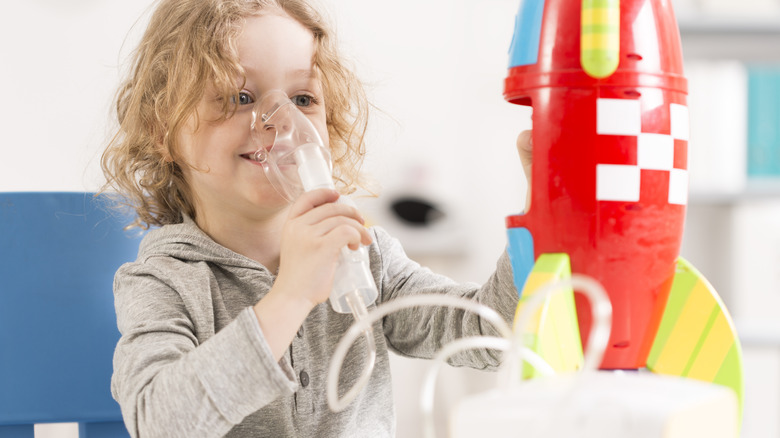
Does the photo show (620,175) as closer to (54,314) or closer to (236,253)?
(236,253)

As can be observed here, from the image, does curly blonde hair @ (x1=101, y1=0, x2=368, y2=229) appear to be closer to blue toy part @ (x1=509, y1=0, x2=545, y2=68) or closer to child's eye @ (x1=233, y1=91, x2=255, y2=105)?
child's eye @ (x1=233, y1=91, x2=255, y2=105)

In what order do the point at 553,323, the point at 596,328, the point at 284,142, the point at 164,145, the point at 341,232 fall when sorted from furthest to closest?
the point at 164,145
the point at 284,142
the point at 341,232
the point at 553,323
the point at 596,328

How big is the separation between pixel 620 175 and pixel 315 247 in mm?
245

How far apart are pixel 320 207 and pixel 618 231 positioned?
25 cm

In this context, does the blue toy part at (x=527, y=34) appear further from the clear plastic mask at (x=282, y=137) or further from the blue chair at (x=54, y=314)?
the blue chair at (x=54, y=314)

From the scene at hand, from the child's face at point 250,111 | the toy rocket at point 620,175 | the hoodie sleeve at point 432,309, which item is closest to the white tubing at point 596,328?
the toy rocket at point 620,175

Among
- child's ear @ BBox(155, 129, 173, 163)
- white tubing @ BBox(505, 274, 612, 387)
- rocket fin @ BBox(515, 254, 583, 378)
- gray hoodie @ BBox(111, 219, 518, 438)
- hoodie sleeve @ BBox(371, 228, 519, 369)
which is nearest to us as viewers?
white tubing @ BBox(505, 274, 612, 387)

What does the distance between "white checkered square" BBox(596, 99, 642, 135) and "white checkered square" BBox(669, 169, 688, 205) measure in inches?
1.9

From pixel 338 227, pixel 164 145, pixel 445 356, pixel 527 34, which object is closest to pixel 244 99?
pixel 164 145

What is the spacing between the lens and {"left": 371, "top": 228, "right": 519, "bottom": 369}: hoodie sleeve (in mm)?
757

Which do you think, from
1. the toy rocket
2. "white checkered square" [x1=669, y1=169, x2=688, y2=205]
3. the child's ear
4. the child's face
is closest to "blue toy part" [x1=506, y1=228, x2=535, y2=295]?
the toy rocket

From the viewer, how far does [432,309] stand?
2.92 feet

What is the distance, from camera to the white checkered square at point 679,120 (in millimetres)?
551

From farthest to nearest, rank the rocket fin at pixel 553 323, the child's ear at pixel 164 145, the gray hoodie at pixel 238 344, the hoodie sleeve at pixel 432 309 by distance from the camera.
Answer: the child's ear at pixel 164 145 < the hoodie sleeve at pixel 432 309 < the gray hoodie at pixel 238 344 < the rocket fin at pixel 553 323
